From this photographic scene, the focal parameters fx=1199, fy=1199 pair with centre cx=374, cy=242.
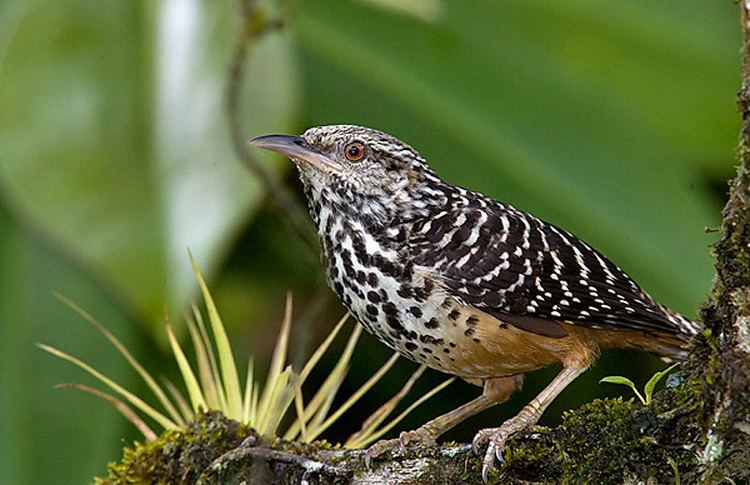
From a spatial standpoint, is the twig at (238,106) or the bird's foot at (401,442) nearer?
the bird's foot at (401,442)

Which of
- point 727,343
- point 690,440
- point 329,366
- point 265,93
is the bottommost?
point 329,366

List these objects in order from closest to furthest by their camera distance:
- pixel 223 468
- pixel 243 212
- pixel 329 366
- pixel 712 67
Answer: pixel 223 468 → pixel 243 212 → pixel 712 67 → pixel 329 366

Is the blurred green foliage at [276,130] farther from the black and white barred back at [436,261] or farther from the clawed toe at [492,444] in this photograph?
the clawed toe at [492,444]

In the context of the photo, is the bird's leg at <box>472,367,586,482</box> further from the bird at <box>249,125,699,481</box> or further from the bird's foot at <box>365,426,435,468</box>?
the bird's foot at <box>365,426,435,468</box>

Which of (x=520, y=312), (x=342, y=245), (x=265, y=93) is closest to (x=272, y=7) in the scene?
(x=265, y=93)

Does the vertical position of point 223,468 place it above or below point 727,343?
below

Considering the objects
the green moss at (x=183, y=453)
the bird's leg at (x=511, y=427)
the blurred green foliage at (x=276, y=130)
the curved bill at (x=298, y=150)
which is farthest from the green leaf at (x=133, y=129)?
the bird's leg at (x=511, y=427)

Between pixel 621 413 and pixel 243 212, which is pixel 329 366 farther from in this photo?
pixel 621 413
